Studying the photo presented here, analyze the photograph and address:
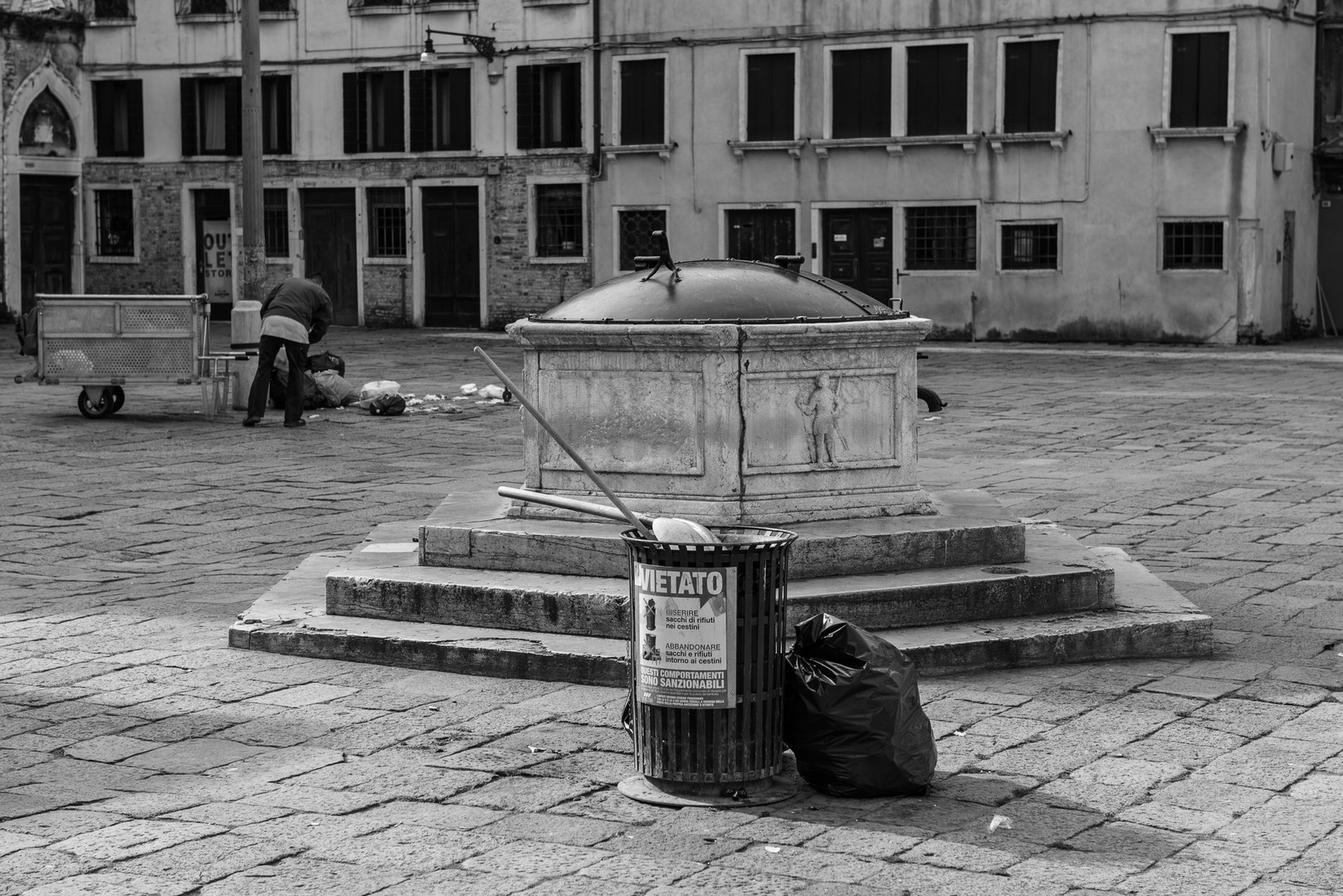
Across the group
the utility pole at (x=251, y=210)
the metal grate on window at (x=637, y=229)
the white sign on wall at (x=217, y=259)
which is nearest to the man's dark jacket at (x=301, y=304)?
the utility pole at (x=251, y=210)

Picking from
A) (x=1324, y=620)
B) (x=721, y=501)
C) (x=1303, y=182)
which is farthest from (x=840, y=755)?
(x=1303, y=182)

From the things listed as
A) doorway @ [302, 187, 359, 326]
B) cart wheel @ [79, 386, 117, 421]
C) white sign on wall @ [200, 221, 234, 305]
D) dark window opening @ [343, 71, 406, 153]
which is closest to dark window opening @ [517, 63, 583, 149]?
dark window opening @ [343, 71, 406, 153]

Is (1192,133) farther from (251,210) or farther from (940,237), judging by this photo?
(251,210)

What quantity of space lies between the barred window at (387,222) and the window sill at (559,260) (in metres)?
2.66

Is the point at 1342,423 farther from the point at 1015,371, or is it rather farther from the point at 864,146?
the point at 864,146

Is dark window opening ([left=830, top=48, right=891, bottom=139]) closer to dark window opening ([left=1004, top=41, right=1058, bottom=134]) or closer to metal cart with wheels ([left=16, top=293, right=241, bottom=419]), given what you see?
dark window opening ([left=1004, top=41, right=1058, bottom=134])

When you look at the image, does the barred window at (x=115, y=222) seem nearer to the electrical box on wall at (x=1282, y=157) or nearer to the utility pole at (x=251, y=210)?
the utility pole at (x=251, y=210)

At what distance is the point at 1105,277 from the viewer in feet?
97.2

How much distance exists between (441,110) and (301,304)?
1818 centimetres

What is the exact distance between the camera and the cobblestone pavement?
4.99 meters

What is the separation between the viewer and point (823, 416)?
315 inches

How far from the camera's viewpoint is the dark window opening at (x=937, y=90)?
30.2 meters

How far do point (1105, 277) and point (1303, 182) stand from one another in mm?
4288

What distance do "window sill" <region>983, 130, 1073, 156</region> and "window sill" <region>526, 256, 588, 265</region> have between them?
7.49m
